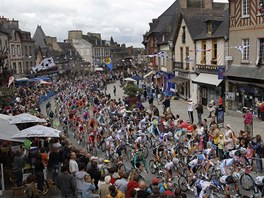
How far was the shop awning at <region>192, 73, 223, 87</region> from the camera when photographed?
24570 millimetres

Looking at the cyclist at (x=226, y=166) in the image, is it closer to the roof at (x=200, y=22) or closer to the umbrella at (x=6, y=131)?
the umbrella at (x=6, y=131)

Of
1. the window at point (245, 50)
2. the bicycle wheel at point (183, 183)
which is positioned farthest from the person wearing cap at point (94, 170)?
the window at point (245, 50)

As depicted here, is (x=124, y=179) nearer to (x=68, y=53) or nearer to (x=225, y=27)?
(x=225, y=27)

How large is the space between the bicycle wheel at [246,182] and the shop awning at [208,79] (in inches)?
600

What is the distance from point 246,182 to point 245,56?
46.2 ft

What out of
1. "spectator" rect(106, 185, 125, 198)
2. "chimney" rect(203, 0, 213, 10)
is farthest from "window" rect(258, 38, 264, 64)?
"chimney" rect(203, 0, 213, 10)

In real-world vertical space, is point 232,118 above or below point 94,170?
below

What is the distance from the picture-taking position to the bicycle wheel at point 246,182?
9.33 meters

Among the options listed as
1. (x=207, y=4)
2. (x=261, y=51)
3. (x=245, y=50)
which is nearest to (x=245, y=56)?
(x=245, y=50)

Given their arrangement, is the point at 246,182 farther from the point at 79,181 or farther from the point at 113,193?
the point at 79,181

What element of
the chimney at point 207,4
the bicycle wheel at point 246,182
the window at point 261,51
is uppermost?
the chimney at point 207,4

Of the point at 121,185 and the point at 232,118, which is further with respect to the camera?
the point at 232,118

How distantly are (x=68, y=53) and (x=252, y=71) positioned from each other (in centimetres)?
5933

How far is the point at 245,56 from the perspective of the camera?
2192 cm
